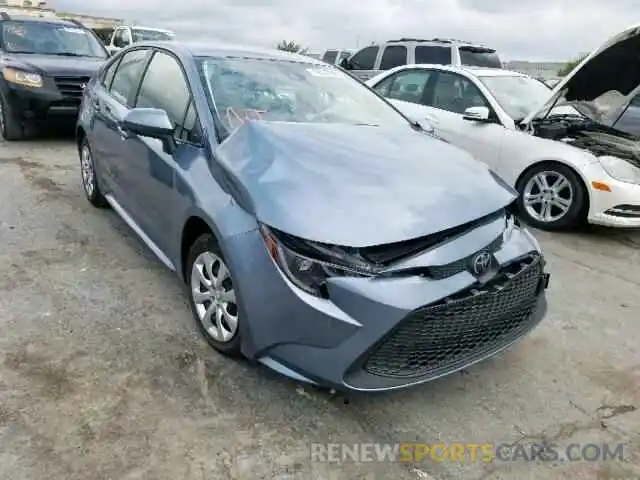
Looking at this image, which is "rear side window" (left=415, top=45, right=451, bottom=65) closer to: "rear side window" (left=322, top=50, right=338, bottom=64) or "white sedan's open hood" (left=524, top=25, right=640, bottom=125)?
"white sedan's open hood" (left=524, top=25, right=640, bottom=125)

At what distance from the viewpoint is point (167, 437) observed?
2500mm

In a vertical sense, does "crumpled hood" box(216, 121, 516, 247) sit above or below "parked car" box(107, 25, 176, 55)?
above

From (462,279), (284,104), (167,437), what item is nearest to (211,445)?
(167,437)

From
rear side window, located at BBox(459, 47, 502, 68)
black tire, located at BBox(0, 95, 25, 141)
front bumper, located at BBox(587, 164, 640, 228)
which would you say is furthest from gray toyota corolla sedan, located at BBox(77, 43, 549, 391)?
rear side window, located at BBox(459, 47, 502, 68)

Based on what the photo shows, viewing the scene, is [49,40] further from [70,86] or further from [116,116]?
[116,116]

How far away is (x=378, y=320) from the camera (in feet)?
7.75

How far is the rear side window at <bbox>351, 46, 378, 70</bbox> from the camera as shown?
1245 centimetres

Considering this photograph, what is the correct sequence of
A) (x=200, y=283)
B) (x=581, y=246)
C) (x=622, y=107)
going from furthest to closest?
1. (x=622, y=107)
2. (x=581, y=246)
3. (x=200, y=283)

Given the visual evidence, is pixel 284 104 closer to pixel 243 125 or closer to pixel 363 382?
pixel 243 125

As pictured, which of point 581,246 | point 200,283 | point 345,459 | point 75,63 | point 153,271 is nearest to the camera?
point 345,459

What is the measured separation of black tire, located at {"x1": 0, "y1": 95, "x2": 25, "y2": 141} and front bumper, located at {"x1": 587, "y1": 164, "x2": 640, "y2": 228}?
724 cm

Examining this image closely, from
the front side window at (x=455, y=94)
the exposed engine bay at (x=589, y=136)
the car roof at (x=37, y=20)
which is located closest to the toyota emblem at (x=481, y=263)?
the exposed engine bay at (x=589, y=136)

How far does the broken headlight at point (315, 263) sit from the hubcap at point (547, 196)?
3.85 metres

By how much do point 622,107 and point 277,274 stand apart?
594 cm
